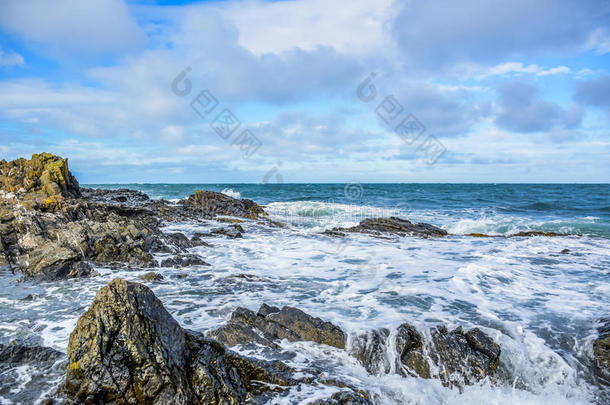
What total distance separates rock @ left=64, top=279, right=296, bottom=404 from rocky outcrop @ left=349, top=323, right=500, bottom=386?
148 centimetres

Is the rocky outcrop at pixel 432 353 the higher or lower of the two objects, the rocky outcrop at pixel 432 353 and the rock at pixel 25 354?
the lower

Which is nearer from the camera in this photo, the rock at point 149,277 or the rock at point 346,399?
the rock at point 346,399

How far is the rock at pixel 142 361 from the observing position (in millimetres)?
3355

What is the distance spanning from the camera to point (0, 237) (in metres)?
9.41

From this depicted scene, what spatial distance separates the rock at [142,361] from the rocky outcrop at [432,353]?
4.84 ft

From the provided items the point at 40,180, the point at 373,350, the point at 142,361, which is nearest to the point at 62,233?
the point at 142,361

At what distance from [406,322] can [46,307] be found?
590 cm

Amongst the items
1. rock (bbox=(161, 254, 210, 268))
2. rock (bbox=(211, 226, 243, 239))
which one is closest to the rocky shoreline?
rock (bbox=(161, 254, 210, 268))

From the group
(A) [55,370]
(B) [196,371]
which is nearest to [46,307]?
(A) [55,370]

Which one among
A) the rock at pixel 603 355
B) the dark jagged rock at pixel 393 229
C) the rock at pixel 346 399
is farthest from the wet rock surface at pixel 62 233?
the rock at pixel 603 355

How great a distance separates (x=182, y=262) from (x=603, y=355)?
27.3ft

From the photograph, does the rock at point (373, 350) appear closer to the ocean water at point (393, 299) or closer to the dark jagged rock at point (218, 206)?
the ocean water at point (393, 299)

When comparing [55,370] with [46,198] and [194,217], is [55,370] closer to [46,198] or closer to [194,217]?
[46,198]

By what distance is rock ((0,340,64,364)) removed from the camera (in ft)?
13.8
